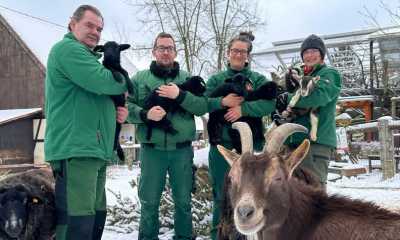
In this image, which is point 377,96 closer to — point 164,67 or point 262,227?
point 164,67

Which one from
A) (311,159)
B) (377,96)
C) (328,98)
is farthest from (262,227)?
(377,96)

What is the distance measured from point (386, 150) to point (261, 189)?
9.07m

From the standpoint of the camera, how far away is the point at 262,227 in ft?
12.2

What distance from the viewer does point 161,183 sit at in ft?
17.6

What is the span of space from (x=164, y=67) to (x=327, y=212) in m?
2.55

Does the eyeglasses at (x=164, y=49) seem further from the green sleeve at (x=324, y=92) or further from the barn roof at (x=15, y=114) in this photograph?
the barn roof at (x=15, y=114)

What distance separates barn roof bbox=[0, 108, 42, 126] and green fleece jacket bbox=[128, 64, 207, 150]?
57.3ft

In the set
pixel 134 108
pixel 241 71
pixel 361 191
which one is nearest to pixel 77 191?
pixel 134 108

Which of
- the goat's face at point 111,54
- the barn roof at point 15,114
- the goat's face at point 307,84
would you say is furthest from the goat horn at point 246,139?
the barn roof at point 15,114

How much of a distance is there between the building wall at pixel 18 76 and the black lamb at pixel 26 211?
64.8 feet

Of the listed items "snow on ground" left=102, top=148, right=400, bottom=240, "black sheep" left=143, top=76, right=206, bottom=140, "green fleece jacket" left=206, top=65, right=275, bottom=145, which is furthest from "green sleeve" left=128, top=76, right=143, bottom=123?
"snow on ground" left=102, top=148, right=400, bottom=240

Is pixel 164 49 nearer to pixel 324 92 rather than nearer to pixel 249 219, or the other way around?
pixel 324 92

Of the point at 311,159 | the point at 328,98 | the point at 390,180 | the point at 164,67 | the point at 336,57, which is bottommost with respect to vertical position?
the point at 390,180

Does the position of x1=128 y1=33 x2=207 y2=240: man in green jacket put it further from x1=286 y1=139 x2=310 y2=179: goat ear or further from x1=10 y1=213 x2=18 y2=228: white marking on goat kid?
x1=286 y1=139 x2=310 y2=179: goat ear
